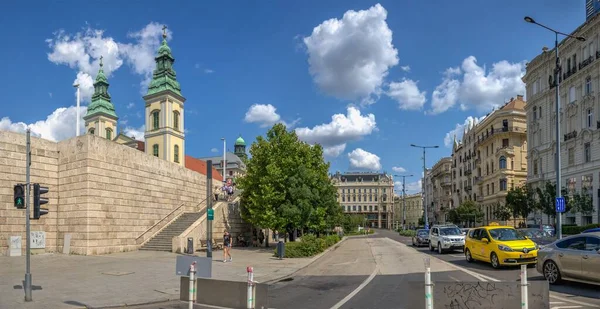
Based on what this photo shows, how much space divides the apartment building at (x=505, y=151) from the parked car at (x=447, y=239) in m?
45.6

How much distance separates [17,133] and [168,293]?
15.8 m

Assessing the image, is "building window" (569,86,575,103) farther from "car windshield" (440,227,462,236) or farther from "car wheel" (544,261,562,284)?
"car wheel" (544,261,562,284)

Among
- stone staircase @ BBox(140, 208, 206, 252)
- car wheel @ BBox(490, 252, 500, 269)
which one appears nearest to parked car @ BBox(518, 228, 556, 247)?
car wheel @ BBox(490, 252, 500, 269)

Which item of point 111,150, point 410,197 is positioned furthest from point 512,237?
point 410,197

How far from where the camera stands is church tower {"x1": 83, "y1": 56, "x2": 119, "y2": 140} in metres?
77.3

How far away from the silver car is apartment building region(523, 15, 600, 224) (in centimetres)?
2629

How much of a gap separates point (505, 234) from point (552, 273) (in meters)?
5.19

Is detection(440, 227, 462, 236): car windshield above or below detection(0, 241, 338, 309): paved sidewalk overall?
above

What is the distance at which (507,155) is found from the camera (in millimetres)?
70812

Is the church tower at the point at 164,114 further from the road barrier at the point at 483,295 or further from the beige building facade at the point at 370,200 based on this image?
the beige building facade at the point at 370,200

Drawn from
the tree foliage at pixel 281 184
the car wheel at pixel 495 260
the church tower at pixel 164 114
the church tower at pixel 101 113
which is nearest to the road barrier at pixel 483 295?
the car wheel at pixel 495 260

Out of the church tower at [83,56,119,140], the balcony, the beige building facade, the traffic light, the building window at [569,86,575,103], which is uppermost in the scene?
the church tower at [83,56,119,140]

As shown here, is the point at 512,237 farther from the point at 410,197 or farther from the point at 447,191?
the point at 410,197

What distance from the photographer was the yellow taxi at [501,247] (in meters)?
16.8
